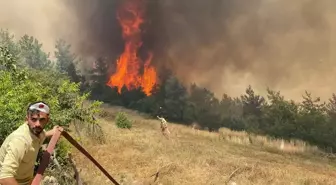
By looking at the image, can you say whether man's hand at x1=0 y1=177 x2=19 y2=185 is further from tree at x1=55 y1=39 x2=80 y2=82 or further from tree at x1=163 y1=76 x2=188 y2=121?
tree at x1=55 y1=39 x2=80 y2=82

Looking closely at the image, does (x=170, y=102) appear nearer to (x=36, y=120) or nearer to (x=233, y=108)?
(x=233, y=108)

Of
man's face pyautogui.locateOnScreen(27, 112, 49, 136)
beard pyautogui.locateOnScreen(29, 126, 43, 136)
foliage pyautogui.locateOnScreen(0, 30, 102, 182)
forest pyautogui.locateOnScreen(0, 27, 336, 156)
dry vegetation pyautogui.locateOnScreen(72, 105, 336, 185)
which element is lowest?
dry vegetation pyautogui.locateOnScreen(72, 105, 336, 185)

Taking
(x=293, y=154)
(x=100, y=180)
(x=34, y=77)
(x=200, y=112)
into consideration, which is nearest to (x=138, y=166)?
(x=100, y=180)

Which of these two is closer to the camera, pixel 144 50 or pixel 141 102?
pixel 141 102

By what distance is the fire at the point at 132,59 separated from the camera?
5762 cm

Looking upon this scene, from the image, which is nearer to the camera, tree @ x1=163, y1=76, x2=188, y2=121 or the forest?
the forest

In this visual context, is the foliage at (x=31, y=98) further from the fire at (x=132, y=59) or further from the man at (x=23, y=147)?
the fire at (x=132, y=59)

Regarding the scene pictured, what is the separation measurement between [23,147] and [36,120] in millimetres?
315

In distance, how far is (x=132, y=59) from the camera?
2442 inches

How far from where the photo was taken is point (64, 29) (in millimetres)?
74562

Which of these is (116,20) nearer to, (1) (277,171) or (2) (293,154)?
(2) (293,154)

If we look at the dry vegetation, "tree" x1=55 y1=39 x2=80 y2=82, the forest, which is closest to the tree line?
the forest

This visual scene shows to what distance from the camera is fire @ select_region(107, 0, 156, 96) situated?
5762cm

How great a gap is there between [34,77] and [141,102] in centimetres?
3514
